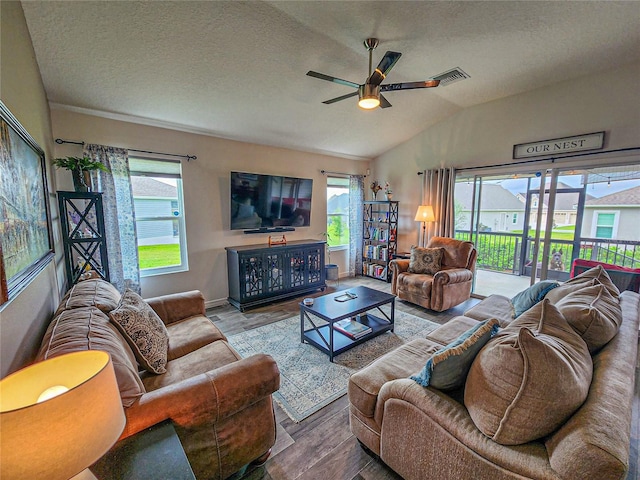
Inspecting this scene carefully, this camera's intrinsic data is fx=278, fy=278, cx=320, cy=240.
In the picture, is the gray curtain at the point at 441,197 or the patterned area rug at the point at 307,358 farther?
the gray curtain at the point at 441,197

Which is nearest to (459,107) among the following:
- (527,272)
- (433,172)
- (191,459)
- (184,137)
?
(433,172)

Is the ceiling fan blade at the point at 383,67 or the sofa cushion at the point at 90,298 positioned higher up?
the ceiling fan blade at the point at 383,67

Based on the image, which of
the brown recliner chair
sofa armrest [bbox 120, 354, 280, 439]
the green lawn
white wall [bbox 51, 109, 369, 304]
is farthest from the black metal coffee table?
the green lawn

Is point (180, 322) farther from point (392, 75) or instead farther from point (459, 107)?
point (459, 107)

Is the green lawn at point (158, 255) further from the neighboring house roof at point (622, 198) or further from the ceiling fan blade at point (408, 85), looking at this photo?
the neighboring house roof at point (622, 198)

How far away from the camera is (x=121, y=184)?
3.15 m

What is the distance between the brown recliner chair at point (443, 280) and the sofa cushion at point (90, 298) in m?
3.38

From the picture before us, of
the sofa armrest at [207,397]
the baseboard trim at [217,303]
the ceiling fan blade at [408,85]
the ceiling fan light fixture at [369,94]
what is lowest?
the baseboard trim at [217,303]

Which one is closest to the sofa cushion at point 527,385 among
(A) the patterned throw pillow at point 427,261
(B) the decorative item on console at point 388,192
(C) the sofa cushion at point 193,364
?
(C) the sofa cushion at point 193,364

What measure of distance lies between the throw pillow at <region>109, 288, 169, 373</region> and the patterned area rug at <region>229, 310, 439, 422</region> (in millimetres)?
939

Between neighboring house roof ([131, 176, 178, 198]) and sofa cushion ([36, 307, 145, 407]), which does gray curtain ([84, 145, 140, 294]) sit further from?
sofa cushion ([36, 307, 145, 407])

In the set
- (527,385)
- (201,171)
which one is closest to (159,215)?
(201,171)

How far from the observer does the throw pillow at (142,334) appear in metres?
1.60

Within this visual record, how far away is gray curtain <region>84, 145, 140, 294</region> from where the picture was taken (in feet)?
9.95
